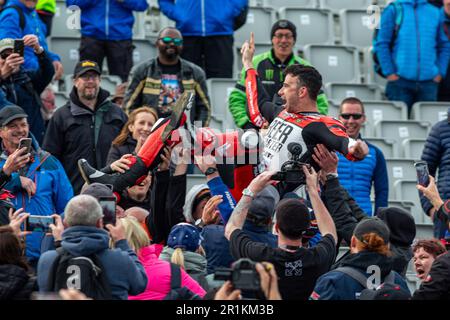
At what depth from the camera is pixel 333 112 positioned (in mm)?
14883

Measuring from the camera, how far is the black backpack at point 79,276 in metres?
8.10

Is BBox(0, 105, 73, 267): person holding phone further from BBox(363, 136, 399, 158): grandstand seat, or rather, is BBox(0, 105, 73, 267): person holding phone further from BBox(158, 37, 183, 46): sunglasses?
BBox(363, 136, 399, 158): grandstand seat

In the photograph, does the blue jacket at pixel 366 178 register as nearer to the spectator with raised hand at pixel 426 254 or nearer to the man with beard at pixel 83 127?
the man with beard at pixel 83 127

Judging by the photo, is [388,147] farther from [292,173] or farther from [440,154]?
[292,173]

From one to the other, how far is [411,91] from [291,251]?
6.93 meters

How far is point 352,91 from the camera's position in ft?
51.7

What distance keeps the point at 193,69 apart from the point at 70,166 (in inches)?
69.6

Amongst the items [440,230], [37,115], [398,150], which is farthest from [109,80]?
[440,230]

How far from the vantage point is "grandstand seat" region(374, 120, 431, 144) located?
14961mm

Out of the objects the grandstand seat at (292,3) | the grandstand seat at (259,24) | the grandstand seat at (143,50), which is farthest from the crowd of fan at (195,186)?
the grandstand seat at (292,3)

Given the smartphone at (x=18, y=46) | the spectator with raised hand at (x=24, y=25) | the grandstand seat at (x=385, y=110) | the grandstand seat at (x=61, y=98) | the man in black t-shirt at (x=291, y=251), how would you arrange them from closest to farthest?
the man in black t-shirt at (x=291, y=251) → the smartphone at (x=18, y=46) → the spectator with raised hand at (x=24, y=25) → the grandstand seat at (x=61, y=98) → the grandstand seat at (x=385, y=110)

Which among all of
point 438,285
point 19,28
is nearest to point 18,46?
point 19,28

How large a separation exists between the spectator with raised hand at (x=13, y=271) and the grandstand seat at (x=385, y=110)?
24.8 feet

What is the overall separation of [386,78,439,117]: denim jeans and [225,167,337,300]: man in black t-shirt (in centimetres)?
654
